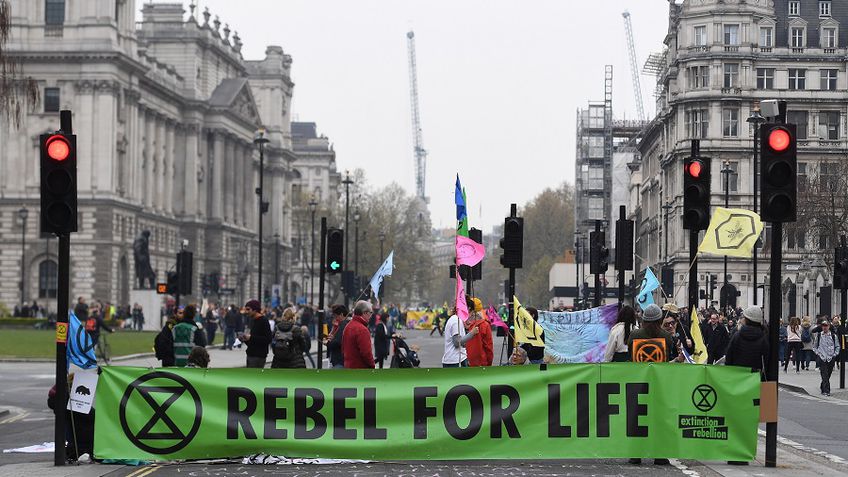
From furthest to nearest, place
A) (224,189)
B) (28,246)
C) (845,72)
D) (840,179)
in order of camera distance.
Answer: (224,189)
(28,246)
(845,72)
(840,179)

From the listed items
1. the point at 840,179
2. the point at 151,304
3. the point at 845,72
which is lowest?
the point at 151,304

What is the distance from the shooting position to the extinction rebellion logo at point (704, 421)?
17109 mm

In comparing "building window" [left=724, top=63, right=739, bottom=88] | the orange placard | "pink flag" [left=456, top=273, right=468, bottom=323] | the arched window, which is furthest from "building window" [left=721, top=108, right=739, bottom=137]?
the orange placard

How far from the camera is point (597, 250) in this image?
119 feet

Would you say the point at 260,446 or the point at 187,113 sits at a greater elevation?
the point at 187,113

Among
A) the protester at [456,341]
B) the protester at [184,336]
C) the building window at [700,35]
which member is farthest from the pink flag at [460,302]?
the building window at [700,35]

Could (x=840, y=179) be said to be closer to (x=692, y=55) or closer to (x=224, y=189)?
(x=692, y=55)

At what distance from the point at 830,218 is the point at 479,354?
43.9 m

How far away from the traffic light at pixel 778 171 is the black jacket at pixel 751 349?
5.15ft

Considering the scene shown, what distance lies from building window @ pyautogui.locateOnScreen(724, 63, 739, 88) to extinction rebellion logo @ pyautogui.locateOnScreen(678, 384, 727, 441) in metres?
90.4

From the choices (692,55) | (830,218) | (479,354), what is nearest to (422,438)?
(479,354)

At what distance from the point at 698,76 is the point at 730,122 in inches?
143

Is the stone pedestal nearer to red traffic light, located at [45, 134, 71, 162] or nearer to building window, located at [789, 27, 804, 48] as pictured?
building window, located at [789, 27, 804, 48]

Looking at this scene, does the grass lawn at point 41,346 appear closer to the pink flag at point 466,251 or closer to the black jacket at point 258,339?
the black jacket at point 258,339
